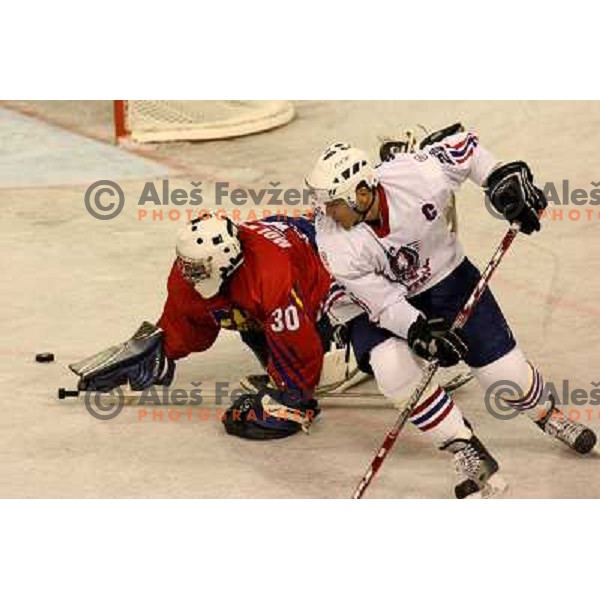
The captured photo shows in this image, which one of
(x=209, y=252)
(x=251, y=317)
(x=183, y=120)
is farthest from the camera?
(x=183, y=120)

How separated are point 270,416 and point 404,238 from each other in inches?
37.2

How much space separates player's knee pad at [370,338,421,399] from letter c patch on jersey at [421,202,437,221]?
425 millimetres

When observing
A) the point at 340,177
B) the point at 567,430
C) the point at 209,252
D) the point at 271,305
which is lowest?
the point at 567,430

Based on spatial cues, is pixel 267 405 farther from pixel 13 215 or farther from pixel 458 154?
pixel 13 215

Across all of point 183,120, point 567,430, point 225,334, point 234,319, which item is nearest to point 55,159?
point 183,120

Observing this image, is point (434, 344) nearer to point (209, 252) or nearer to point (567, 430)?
point (567, 430)

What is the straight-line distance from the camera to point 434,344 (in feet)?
21.1

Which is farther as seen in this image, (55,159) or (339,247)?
(55,159)

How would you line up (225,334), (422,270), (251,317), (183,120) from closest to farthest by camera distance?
1. (422,270)
2. (251,317)
3. (225,334)
4. (183,120)

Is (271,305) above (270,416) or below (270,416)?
above

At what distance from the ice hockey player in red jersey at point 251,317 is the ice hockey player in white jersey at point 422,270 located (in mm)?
273

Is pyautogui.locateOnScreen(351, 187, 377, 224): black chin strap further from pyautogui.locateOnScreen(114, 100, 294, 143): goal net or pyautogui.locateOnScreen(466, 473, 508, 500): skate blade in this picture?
pyautogui.locateOnScreen(114, 100, 294, 143): goal net
